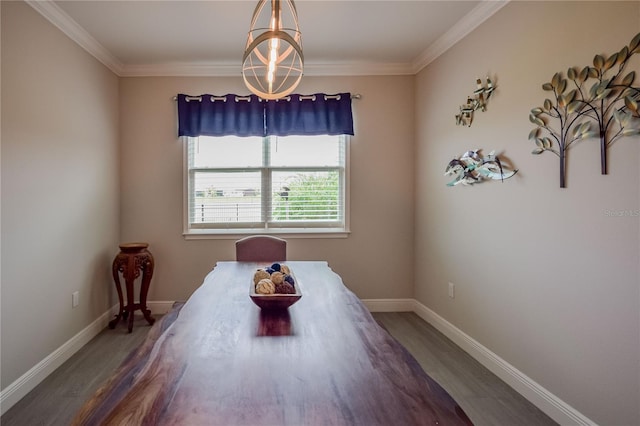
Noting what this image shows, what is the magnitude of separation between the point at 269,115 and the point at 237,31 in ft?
2.84

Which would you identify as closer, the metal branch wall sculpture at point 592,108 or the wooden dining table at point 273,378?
the wooden dining table at point 273,378

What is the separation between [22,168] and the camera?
2.09 meters

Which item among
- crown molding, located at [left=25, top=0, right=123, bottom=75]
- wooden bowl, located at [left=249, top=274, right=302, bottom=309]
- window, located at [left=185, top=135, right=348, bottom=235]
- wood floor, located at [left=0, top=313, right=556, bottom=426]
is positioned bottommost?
wood floor, located at [left=0, top=313, right=556, bottom=426]

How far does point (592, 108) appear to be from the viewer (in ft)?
5.32

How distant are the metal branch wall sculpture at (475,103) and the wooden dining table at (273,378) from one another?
1.90 metres

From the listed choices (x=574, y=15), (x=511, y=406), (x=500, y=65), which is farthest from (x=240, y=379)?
(x=500, y=65)

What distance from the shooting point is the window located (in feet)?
11.4

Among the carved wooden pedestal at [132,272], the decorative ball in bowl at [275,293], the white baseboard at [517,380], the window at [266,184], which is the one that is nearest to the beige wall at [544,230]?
the white baseboard at [517,380]

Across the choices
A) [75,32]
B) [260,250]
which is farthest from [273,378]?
[75,32]

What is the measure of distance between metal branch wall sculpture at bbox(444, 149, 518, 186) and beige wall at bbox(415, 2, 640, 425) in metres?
0.06

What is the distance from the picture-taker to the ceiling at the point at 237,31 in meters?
2.35

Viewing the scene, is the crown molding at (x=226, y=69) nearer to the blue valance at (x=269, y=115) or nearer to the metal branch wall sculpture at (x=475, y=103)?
the blue valance at (x=269, y=115)

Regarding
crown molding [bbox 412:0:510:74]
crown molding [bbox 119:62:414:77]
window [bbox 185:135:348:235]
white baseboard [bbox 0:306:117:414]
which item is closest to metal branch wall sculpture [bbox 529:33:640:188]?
crown molding [bbox 412:0:510:74]

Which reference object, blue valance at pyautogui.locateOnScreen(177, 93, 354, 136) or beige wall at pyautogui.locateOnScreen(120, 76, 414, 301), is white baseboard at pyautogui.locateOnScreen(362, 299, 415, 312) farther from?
blue valance at pyautogui.locateOnScreen(177, 93, 354, 136)
